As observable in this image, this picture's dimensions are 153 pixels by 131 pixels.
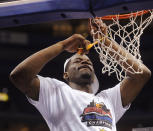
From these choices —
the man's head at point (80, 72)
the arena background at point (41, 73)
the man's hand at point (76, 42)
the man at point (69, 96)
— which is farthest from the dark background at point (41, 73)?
the man's hand at point (76, 42)

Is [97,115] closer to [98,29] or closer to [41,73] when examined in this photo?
[98,29]

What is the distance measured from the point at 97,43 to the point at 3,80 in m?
6.91

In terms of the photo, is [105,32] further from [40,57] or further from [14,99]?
[14,99]

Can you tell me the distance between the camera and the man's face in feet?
9.49

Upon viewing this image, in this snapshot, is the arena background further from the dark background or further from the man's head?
the man's head

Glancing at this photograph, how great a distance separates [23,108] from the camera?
9.24 metres

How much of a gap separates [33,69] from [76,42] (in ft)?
1.36

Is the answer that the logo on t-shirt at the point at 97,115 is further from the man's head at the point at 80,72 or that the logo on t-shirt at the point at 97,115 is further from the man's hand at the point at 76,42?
the man's hand at the point at 76,42

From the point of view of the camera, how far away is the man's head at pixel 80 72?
2.89m

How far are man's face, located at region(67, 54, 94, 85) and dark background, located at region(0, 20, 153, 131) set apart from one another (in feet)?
18.8

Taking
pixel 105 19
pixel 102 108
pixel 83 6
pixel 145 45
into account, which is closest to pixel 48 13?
pixel 83 6

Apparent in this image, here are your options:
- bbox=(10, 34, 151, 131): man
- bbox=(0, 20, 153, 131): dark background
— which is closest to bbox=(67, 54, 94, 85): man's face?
bbox=(10, 34, 151, 131): man

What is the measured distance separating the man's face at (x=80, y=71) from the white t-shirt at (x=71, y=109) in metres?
0.15

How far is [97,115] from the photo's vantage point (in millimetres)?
2672
